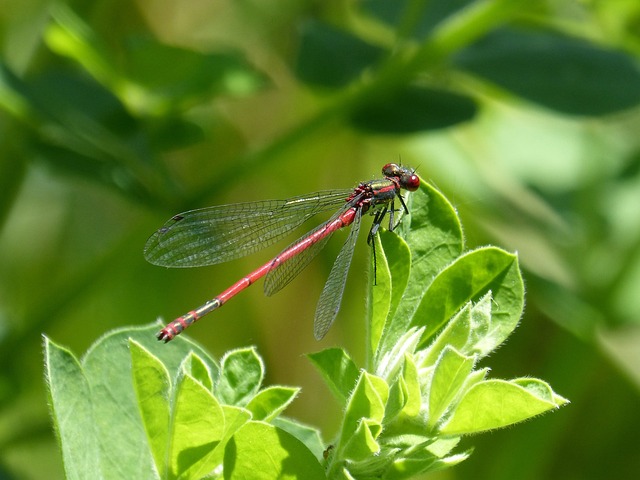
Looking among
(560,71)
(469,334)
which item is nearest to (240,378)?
(469,334)

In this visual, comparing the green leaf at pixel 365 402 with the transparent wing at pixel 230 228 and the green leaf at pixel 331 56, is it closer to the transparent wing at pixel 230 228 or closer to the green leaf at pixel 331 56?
the transparent wing at pixel 230 228

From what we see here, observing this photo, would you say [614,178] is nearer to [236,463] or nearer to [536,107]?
[536,107]

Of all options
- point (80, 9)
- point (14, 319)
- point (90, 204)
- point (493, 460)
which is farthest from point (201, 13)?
point (493, 460)

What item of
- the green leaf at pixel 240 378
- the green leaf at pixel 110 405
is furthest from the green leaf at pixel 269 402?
the green leaf at pixel 110 405

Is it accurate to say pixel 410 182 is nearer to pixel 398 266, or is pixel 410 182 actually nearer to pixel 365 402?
pixel 398 266

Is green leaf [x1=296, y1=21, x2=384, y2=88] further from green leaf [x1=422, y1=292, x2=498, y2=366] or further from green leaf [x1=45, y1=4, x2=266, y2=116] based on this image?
green leaf [x1=422, y1=292, x2=498, y2=366]

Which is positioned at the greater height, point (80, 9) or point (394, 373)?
point (80, 9)
